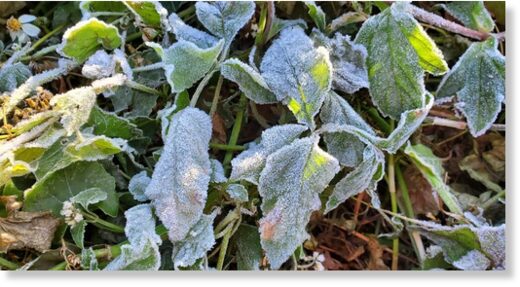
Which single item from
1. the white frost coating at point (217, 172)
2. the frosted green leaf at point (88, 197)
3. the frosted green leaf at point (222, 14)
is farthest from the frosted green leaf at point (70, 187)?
the frosted green leaf at point (222, 14)

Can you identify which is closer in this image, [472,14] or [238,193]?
[238,193]

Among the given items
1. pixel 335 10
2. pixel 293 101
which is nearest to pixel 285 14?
pixel 335 10

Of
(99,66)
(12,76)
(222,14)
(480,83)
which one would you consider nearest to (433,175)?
(480,83)

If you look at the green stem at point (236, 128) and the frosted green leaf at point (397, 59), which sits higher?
the frosted green leaf at point (397, 59)

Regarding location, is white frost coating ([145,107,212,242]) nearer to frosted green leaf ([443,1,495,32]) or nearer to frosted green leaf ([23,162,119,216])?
frosted green leaf ([23,162,119,216])

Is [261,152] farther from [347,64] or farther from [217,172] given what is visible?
[347,64]

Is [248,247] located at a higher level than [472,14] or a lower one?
lower

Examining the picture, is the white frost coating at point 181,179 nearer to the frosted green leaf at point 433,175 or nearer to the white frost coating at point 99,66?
the white frost coating at point 99,66
